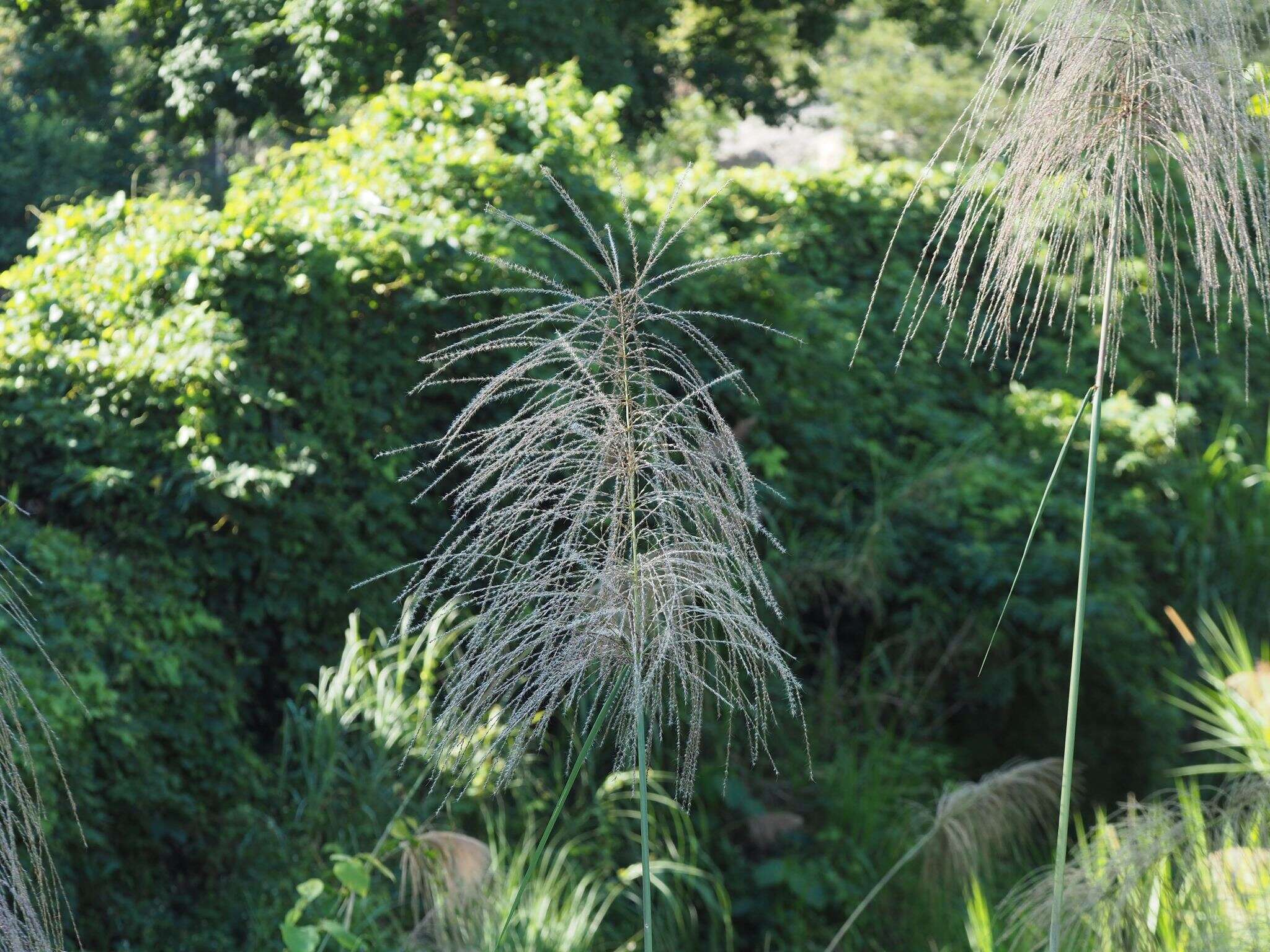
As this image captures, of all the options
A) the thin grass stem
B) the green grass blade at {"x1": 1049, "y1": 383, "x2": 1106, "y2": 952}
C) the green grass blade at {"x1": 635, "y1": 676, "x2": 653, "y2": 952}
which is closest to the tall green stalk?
the green grass blade at {"x1": 1049, "y1": 383, "x2": 1106, "y2": 952}

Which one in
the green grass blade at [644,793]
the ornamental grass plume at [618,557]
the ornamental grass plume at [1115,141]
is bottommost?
the green grass blade at [644,793]

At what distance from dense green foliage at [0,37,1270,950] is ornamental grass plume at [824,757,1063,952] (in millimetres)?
251

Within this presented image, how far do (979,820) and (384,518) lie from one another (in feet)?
7.72

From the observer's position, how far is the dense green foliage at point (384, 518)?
4.12 meters

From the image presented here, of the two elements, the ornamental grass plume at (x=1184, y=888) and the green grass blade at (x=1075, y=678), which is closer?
the green grass blade at (x=1075, y=678)

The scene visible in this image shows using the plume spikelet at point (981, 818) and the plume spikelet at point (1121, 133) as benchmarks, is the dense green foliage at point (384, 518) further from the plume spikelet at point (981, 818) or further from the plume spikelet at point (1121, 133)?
the plume spikelet at point (1121, 133)

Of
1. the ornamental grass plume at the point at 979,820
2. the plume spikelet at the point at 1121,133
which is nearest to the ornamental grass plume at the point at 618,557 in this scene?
the plume spikelet at the point at 1121,133

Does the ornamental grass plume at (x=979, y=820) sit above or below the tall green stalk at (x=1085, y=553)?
below

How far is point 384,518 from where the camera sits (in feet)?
16.3

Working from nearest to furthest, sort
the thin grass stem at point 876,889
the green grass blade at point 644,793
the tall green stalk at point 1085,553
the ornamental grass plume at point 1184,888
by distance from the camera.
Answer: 1. the green grass blade at point 644,793
2. the tall green stalk at point 1085,553
3. the ornamental grass plume at point 1184,888
4. the thin grass stem at point 876,889

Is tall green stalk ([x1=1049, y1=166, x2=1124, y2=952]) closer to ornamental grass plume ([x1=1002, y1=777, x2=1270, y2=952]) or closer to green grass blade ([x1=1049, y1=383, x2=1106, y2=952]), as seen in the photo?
green grass blade ([x1=1049, y1=383, x2=1106, y2=952])

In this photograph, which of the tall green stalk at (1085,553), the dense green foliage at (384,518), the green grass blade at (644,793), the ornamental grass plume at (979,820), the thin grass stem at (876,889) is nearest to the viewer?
the green grass blade at (644,793)

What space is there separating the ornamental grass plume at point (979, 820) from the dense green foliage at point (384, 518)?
0.82 feet

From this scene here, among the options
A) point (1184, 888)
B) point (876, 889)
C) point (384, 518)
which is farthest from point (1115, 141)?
point (384, 518)
